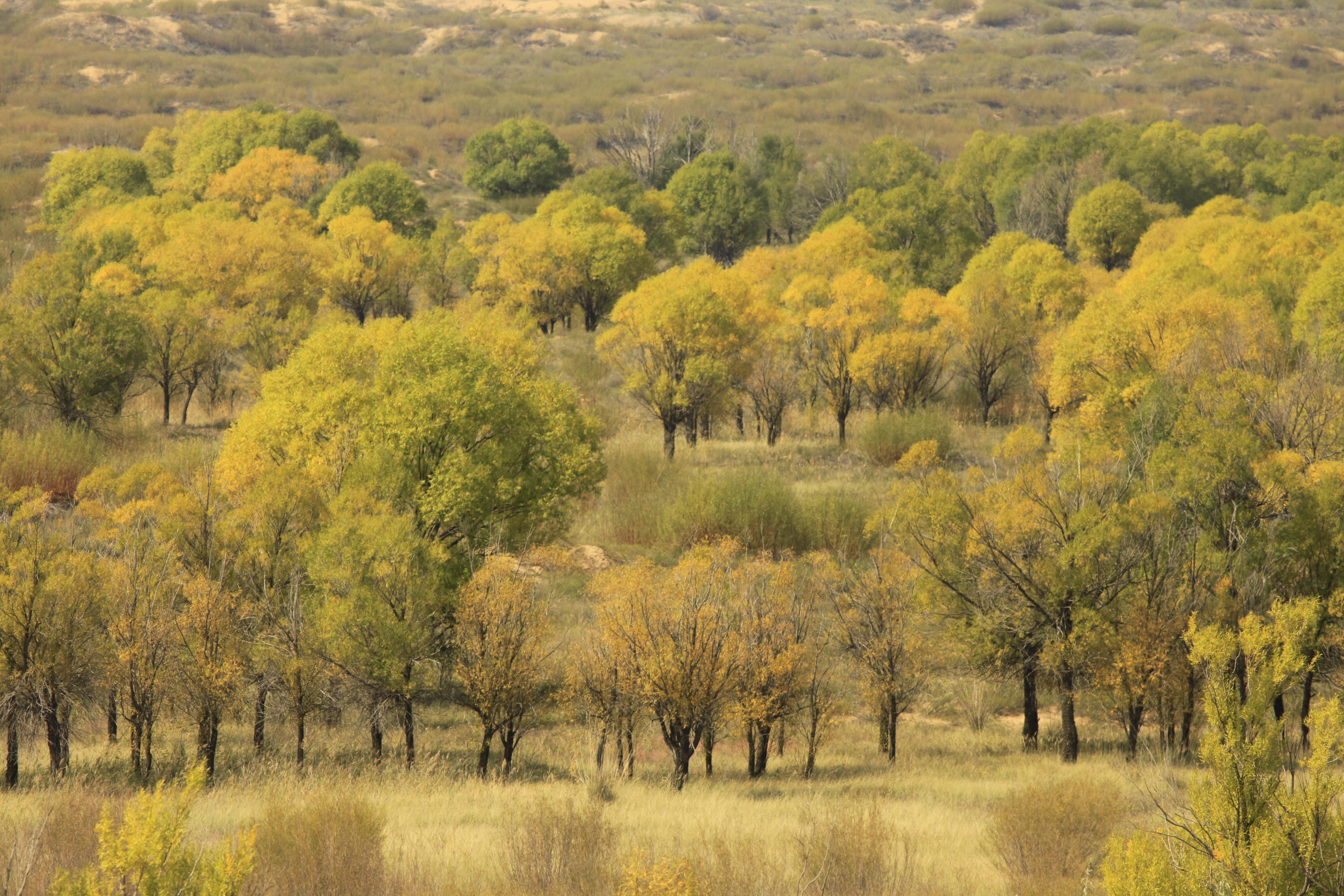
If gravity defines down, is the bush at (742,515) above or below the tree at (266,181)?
below

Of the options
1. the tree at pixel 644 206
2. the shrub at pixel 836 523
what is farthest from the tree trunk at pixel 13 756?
the tree at pixel 644 206

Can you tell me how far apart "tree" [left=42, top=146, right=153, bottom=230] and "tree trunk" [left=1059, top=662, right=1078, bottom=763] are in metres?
85.2

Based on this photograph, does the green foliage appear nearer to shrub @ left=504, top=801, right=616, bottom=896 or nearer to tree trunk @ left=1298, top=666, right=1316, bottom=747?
shrub @ left=504, top=801, right=616, bottom=896

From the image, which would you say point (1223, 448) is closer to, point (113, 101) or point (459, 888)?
point (459, 888)

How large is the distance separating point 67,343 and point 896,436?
123 ft

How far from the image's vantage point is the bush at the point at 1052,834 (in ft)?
50.8

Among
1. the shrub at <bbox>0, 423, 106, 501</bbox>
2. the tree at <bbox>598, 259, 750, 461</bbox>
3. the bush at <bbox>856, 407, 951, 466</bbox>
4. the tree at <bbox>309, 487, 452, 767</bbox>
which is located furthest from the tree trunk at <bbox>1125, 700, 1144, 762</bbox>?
the shrub at <bbox>0, 423, 106, 501</bbox>

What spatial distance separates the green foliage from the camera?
30.9 feet

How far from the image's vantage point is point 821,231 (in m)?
94.1

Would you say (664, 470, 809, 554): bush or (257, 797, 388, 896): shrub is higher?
(257, 797, 388, 896): shrub

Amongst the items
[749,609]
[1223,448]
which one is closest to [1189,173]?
[1223,448]

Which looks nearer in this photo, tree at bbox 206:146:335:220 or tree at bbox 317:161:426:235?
tree at bbox 317:161:426:235

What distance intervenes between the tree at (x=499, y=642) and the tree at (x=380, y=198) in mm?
74944

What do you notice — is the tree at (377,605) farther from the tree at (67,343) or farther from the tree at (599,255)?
the tree at (599,255)
